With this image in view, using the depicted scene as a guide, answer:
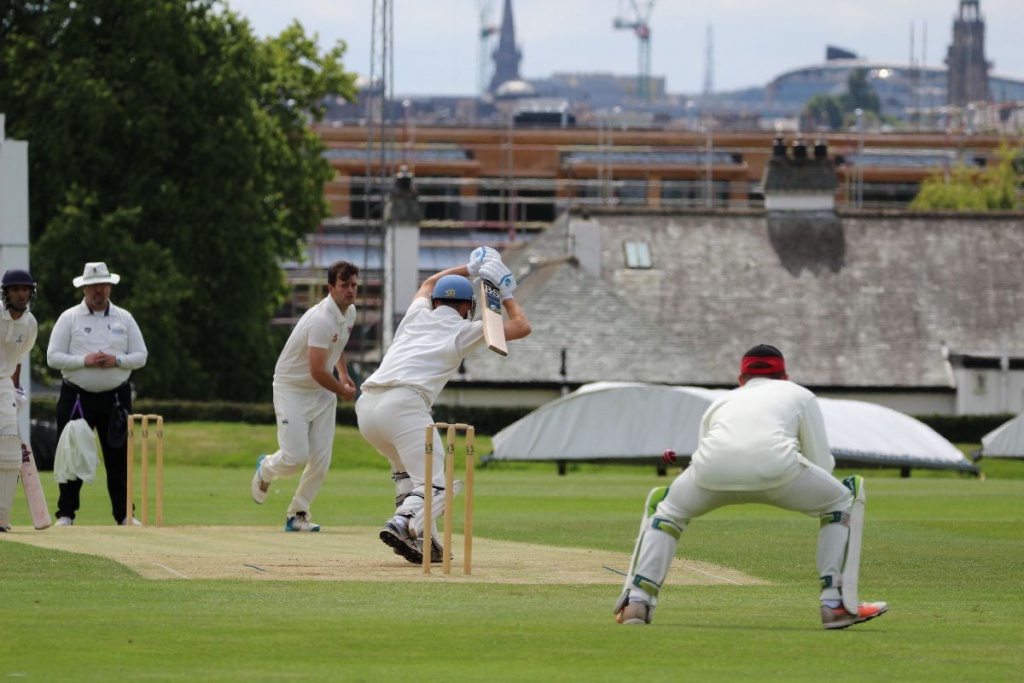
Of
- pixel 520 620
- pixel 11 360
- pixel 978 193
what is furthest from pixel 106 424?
pixel 978 193

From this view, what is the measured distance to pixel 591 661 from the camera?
29.0ft

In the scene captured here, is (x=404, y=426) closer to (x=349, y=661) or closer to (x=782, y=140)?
(x=349, y=661)

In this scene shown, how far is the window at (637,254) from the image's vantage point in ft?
186

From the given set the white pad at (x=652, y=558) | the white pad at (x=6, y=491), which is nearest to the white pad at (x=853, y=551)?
the white pad at (x=652, y=558)

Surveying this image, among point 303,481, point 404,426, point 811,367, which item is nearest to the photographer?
point 404,426

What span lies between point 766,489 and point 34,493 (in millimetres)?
7122

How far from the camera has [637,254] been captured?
57.2 metres

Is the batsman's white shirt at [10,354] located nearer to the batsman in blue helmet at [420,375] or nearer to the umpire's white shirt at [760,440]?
the batsman in blue helmet at [420,375]

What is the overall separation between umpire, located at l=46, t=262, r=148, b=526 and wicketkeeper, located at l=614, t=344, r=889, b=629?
757 centimetres

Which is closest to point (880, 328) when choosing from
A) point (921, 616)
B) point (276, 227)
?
point (276, 227)

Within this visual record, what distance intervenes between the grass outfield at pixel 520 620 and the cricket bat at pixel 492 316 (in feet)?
4.88

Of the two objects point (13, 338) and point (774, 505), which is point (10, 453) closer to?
point (13, 338)

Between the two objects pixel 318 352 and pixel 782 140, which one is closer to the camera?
pixel 318 352

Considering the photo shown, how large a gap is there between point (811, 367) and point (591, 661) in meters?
45.4
